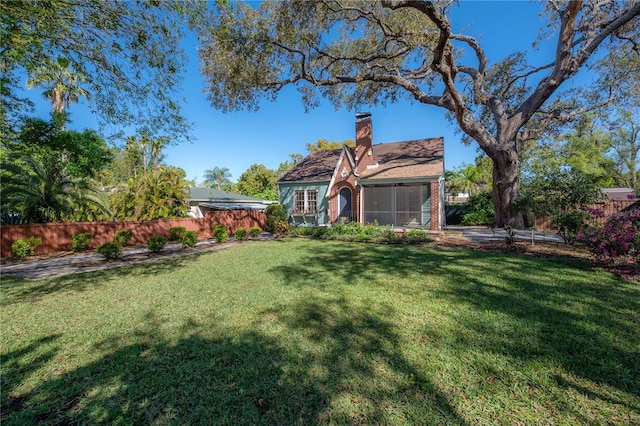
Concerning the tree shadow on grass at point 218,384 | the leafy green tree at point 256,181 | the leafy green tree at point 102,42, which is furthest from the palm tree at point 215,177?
the tree shadow on grass at point 218,384

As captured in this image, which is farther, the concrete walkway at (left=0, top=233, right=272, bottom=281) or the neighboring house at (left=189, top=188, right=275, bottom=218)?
the neighboring house at (left=189, top=188, right=275, bottom=218)

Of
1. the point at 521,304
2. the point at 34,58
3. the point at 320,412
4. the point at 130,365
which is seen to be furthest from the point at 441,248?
the point at 34,58

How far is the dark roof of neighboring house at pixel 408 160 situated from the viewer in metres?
15.5

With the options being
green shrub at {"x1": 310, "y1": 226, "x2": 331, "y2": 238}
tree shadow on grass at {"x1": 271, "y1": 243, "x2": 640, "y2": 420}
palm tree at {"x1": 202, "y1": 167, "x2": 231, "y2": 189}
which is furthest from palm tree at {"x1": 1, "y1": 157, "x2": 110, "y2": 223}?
palm tree at {"x1": 202, "y1": 167, "x2": 231, "y2": 189}

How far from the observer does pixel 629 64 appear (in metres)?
13.3

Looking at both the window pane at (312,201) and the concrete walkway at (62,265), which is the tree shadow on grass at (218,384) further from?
the window pane at (312,201)

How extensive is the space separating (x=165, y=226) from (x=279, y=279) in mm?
11390

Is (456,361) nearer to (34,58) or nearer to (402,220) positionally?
(34,58)

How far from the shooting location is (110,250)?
8.95 meters

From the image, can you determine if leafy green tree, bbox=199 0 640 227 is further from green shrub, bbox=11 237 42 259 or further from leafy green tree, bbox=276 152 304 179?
leafy green tree, bbox=276 152 304 179

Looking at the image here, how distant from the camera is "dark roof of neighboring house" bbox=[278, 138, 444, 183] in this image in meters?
15.7

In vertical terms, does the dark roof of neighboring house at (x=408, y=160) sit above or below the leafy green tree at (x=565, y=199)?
above

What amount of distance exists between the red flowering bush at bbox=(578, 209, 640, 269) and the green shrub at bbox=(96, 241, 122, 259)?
1405cm

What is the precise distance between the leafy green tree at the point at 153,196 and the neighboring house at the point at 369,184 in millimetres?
6865
